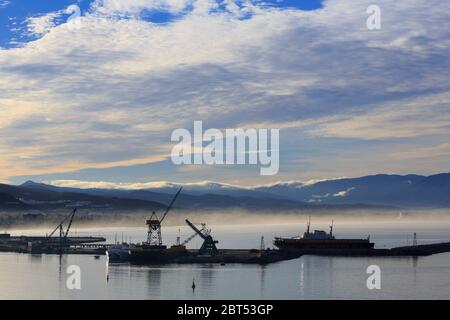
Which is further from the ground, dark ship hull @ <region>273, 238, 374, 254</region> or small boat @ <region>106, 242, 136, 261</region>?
dark ship hull @ <region>273, 238, 374, 254</region>

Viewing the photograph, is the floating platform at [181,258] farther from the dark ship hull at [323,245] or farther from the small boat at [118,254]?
the dark ship hull at [323,245]

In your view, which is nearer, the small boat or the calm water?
the calm water

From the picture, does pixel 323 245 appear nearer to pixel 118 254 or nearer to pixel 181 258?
pixel 181 258

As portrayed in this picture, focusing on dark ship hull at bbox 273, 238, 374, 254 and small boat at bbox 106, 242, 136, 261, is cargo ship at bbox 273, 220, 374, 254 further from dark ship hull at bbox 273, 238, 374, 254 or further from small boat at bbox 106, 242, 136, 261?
small boat at bbox 106, 242, 136, 261

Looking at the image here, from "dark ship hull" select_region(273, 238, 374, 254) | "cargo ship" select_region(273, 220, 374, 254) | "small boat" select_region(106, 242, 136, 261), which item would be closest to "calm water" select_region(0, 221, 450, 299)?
"small boat" select_region(106, 242, 136, 261)

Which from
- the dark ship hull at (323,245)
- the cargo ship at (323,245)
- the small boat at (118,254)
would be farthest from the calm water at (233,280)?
the cargo ship at (323,245)

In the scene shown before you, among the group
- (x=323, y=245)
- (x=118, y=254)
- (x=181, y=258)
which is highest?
(x=323, y=245)

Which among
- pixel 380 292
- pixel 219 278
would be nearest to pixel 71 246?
pixel 219 278

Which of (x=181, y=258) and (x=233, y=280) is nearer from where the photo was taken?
(x=233, y=280)

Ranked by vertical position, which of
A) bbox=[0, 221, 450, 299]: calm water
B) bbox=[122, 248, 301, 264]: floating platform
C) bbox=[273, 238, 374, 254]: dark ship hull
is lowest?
bbox=[0, 221, 450, 299]: calm water

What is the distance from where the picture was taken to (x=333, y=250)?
132 meters

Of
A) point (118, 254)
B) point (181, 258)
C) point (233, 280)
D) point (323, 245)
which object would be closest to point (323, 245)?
point (323, 245)

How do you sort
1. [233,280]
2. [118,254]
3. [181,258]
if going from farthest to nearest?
[118,254] → [181,258] → [233,280]
